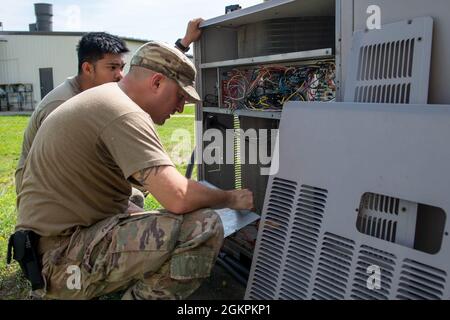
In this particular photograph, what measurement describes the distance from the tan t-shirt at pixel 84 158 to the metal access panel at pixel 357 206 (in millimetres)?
604

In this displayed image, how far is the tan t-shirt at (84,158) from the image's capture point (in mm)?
1754

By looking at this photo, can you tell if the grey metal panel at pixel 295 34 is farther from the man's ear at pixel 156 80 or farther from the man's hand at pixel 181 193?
the man's hand at pixel 181 193

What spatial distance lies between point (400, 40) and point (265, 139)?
1.48 meters

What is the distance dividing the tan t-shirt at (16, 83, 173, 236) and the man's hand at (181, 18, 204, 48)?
1155 millimetres

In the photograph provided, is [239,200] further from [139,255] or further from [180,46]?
[180,46]

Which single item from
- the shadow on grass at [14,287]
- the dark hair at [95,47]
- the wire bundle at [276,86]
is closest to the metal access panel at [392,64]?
the wire bundle at [276,86]

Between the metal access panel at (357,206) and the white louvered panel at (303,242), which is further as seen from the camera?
the white louvered panel at (303,242)

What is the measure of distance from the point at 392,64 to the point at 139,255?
4.36 ft

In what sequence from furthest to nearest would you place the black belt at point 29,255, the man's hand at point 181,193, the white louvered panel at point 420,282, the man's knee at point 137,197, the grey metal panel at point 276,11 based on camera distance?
the man's knee at point 137,197, the grey metal panel at point 276,11, the black belt at point 29,255, the man's hand at point 181,193, the white louvered panel at point 420,282

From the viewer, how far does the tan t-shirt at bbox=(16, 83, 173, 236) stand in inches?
69.1

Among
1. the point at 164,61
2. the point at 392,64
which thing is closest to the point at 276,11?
the point at 164,61

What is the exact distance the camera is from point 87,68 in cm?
291

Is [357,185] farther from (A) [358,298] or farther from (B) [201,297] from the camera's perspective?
(B) [201,297]

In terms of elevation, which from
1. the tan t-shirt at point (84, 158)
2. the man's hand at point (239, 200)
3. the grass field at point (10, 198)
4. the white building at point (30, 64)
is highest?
the white building at point (30, 64)
